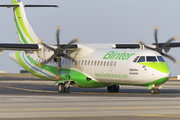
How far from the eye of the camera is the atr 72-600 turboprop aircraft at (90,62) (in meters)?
24.1

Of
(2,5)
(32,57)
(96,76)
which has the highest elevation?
(2,5)

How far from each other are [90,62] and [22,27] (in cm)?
947

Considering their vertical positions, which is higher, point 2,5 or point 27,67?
point 2,5

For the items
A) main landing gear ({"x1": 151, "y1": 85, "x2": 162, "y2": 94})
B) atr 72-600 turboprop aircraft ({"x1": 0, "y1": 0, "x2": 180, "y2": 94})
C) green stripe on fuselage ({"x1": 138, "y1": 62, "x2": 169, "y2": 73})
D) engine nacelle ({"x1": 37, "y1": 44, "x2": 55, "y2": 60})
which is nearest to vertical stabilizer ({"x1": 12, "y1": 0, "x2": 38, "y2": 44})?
atr 72-600 turboprop aircraft ({"x1": 0, "y1": 0, "x2": 180, "y2": 94})

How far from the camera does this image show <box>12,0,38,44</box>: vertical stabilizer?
3369cm

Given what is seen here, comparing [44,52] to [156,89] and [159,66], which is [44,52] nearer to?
[156,89]

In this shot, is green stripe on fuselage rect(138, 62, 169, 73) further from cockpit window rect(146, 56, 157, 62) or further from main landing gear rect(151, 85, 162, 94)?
main landing gear rect(151, 85, 162, 94)

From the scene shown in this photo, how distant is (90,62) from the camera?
28.0 metres

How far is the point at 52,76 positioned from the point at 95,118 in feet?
61.6

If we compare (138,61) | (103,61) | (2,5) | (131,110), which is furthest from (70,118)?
(2,5)

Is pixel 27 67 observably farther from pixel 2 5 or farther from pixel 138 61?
pixel 138 61

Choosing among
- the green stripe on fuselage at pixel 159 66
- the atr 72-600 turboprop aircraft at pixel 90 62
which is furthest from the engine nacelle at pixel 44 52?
the green stripe on fuselage at pixel 159 66

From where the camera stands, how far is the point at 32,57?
107 ft

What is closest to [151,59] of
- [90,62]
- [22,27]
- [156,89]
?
[156,89]
